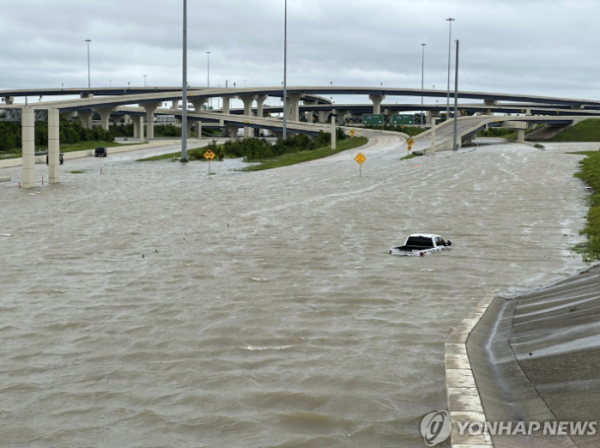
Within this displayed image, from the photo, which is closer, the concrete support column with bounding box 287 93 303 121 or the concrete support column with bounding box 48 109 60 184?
the concrete support column with bounding box 48 109 60 184

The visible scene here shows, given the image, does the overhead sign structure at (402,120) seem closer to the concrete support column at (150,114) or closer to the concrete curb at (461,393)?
the concrete support column at (150,114)

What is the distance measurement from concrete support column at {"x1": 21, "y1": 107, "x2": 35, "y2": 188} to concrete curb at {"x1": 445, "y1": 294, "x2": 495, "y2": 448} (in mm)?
41937

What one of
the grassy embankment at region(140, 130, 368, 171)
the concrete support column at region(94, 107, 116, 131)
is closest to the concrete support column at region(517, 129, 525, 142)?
the grassy embankment at region(140, 130, 368, 171)

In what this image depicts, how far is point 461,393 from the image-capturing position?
11430 mm

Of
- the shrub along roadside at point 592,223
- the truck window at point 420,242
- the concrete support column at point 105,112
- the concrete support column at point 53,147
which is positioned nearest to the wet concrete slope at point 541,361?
the shrub along roadside at point 592,223

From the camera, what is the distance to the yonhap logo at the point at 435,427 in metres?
10.9

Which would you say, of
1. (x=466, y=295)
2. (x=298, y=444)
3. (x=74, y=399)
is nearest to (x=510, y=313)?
(x=466, y=295)

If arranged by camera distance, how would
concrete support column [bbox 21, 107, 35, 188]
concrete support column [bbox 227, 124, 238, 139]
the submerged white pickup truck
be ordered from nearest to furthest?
1. the submerged white pickup truck
2. concrete support column [bbox 21, 107, 35, 188]
3. concrete support column [bbox 227, 124, 238, 139]

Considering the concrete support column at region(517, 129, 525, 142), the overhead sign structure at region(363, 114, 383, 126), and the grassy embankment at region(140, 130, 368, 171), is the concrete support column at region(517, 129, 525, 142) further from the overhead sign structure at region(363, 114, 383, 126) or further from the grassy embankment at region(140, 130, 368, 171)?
the overhead sign structure at region(363, 114, 383, 126)

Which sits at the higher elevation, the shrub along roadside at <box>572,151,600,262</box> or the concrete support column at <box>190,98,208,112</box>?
the concrete support column at <box>190,98,208,112</box>

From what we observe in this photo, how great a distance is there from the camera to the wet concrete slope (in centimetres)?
1070

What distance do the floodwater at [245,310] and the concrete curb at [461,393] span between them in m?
0.49

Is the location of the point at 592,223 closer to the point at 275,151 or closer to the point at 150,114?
the point at 275,151

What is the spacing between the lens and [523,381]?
12492 mm
